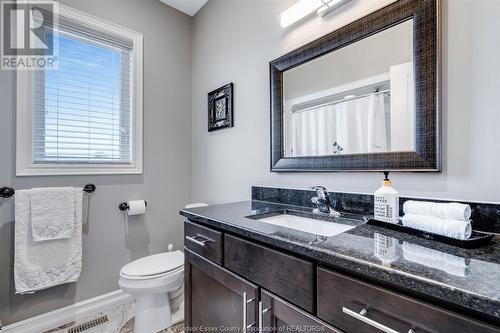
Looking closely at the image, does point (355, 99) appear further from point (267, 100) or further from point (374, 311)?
point (374, 311)

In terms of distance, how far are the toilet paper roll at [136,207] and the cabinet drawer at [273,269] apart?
4.12 feet

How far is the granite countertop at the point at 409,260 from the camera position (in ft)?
1.46

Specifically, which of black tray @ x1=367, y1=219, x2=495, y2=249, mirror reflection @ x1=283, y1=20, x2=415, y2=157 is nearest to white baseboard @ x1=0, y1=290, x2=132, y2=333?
mirror reflection @ x1=283, y1=20, x2=415, y2=157

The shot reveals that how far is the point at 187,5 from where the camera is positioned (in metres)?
2.23

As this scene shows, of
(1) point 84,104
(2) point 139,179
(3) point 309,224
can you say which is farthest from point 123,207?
(3) point 309,224

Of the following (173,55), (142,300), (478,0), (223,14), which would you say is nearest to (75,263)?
(142,300)

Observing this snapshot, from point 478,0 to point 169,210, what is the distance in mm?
2340

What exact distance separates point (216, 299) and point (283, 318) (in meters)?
0.41

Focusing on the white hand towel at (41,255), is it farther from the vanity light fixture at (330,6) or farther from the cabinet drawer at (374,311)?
the vanity light fixture at (330,6)

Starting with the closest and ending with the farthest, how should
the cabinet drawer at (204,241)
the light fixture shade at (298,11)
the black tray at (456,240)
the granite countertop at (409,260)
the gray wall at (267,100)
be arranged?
Answer: the granite countertop at (409,260), the black tray at (456,240), the gray wall at (267,100), the cabinet drawer at (204,241), the light fixture shade at (298,11)

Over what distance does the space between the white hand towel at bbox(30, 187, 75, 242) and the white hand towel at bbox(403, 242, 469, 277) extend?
194 centimetres

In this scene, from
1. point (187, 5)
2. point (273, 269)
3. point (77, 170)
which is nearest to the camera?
point (273, 269)

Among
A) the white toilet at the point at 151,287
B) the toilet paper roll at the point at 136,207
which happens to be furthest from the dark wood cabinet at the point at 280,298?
the toilet paper roll at the point at 136,207

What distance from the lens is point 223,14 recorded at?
1.98 m
